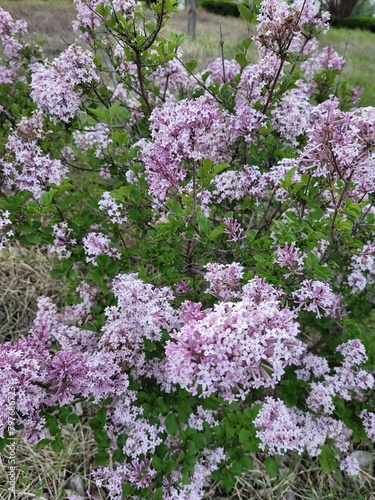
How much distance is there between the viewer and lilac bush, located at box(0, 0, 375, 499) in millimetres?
1742

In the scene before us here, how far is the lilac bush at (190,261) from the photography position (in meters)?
1.74

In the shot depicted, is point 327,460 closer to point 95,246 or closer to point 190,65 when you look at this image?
point 95,246

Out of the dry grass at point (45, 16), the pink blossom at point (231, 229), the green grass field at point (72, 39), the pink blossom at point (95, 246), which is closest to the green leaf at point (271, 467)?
the pink blossom at point (231, 229)

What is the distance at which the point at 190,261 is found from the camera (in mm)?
2369

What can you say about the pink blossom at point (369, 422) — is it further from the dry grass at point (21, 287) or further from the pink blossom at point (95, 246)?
the dry grass at point (21, 287)

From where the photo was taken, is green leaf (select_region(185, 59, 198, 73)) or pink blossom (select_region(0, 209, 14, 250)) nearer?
pink blossom (select_region(0, 209, 14, 250))

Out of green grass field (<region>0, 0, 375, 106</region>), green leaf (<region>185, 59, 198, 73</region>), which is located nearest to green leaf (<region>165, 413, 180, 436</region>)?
green leaf (<region>185, 59, 198, 73</region>)

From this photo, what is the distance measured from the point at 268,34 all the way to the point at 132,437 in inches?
82.8

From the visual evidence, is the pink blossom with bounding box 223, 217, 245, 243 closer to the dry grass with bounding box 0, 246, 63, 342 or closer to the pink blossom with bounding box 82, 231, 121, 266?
the pink blossom with bounding box 82, 231, 121, 266

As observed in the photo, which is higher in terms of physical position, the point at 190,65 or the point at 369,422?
the point at 190,65

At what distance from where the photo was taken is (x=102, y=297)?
9.48ft

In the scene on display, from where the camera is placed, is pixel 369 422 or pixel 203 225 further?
pixel 369 422

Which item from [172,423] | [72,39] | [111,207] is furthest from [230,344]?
[72,39]

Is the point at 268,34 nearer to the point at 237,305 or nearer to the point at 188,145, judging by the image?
the point at 188,145
